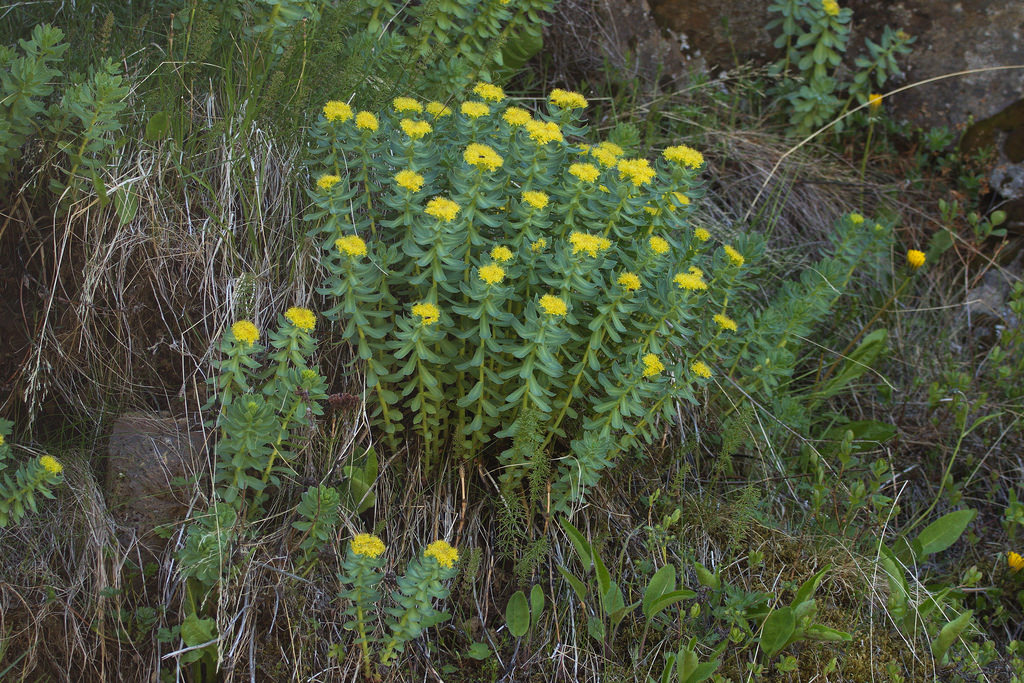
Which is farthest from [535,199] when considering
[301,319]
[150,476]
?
[150,476]

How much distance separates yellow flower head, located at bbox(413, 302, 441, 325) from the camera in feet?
5.51

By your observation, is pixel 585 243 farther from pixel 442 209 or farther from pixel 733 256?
pixel 733 256

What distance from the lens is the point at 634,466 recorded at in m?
2.17

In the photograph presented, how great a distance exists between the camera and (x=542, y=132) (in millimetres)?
1767

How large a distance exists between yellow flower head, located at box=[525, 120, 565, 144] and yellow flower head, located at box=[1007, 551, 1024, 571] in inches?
62.0

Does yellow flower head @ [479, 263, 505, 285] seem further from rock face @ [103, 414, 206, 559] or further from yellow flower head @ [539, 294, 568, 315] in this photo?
rock face @ [103, 414, 206, 559]

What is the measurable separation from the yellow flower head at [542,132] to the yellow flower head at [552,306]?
1.12 ft

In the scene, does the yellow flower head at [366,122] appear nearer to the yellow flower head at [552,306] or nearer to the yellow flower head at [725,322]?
the yellow flower head at [552,306]

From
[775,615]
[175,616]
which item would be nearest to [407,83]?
[175,616]

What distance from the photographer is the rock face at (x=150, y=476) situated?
1870 mm

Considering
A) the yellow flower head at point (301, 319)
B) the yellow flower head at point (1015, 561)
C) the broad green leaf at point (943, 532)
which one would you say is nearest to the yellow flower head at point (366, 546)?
the yellow flower head at point (301, 319)

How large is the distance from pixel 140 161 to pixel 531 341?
1037 mm

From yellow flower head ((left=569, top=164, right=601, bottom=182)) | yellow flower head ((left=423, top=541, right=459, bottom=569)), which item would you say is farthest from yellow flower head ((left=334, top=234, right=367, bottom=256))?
yellow flower head ((left=423, top=541, right=459, bottom=569))

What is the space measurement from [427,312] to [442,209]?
20 cm
